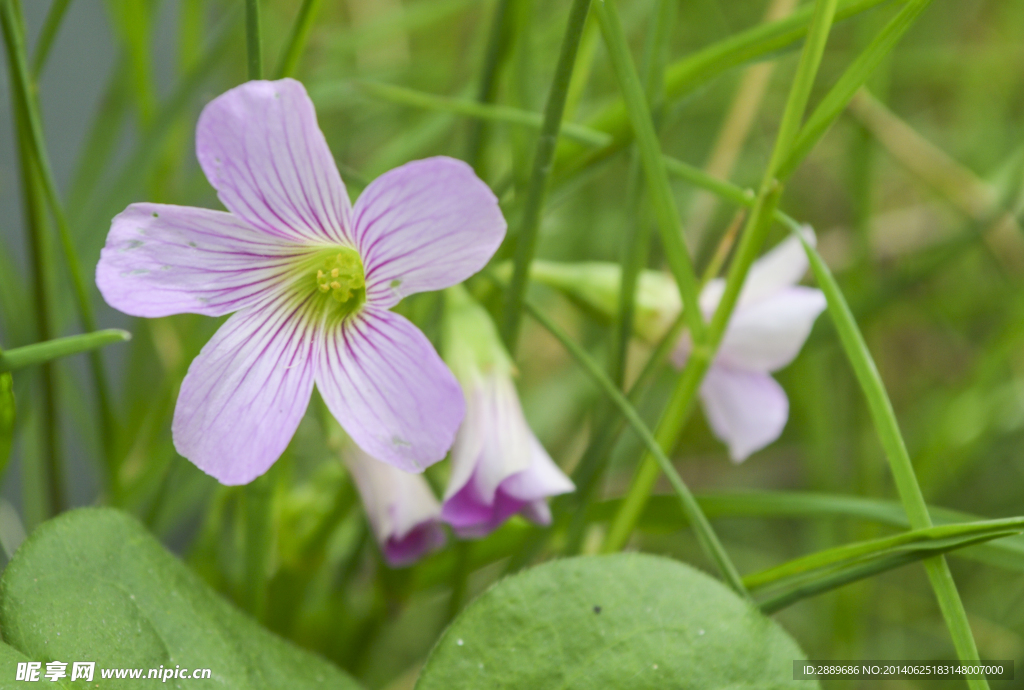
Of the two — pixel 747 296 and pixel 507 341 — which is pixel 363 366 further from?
pixel 747 296

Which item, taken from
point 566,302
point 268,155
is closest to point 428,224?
point 268,155

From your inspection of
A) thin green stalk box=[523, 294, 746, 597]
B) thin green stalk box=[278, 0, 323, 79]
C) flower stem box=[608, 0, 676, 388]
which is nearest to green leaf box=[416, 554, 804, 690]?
thin green stalk box=[523, 294, 746, 597]

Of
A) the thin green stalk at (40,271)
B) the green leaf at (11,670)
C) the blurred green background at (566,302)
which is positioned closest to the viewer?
the green leaf at (11,670)

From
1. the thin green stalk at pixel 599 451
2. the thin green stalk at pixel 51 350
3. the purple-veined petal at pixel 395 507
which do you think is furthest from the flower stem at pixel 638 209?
the thin green stalk at pixel 51 350

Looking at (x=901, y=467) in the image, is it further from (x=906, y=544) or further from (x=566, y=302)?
(x=566, y=302)

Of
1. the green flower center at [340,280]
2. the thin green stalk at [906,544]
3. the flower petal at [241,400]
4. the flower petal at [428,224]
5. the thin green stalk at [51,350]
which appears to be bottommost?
the thin green stalk at [906,544]

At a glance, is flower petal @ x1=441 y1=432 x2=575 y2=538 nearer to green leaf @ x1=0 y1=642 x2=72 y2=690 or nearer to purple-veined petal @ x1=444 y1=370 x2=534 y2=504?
purple-veined petal @ x1=444 y1=370 x2=534 y2=504

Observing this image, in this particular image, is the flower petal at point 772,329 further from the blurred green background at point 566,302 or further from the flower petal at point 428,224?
the flower petal at point 428,224
